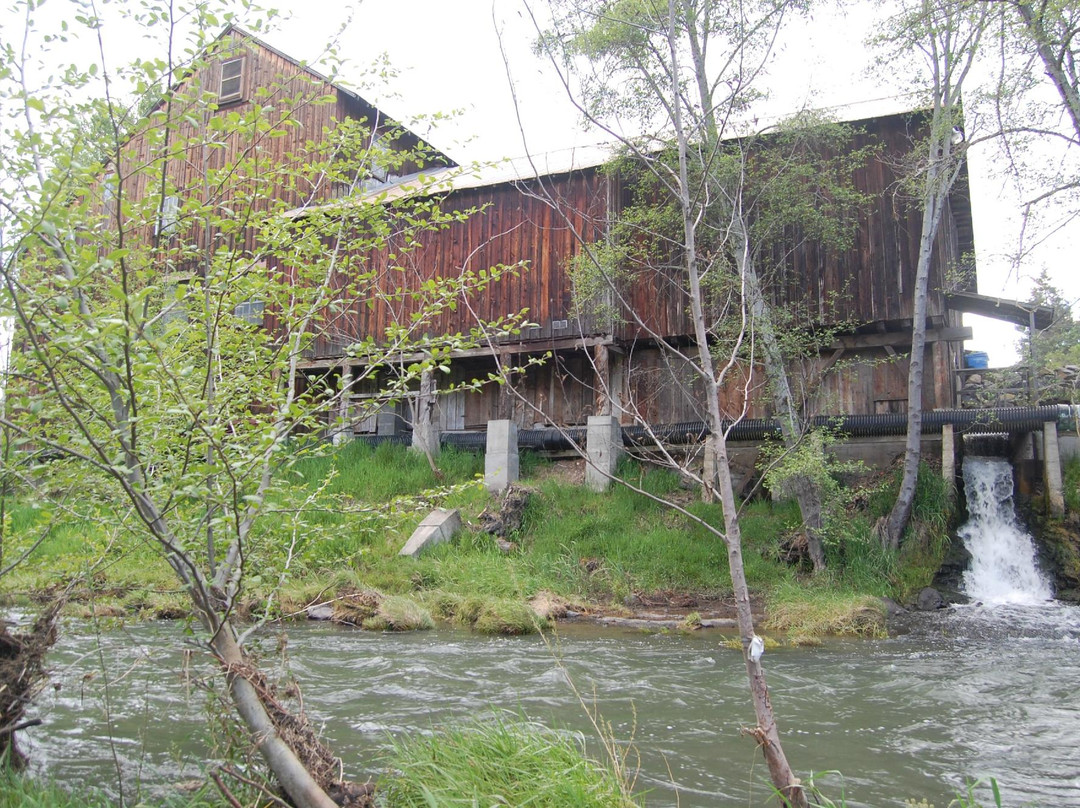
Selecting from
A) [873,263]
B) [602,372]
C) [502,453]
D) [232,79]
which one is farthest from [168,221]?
[232,79]

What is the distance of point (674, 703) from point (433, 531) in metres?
6.69

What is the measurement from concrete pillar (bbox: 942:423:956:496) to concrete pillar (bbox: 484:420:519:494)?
266 inches

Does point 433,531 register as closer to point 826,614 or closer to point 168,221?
point 826,614

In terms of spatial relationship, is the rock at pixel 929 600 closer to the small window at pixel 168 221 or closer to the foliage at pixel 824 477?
the foliage at pixel 824 477

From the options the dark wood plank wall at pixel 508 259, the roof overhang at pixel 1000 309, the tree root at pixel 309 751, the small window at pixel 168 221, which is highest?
the dark wood plank wall at pixel 508 259

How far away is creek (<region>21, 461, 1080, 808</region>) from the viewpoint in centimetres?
445

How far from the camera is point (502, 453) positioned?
47.6 feet

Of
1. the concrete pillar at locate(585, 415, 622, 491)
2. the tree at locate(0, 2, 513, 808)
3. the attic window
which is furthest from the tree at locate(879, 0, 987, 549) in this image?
the attic window

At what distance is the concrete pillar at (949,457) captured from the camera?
469 inches

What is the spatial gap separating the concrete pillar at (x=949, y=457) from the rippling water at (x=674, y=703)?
286cm

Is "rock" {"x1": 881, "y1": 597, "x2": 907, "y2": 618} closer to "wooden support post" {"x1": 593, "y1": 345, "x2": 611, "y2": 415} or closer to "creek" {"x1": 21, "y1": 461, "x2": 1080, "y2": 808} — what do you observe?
"creek" {"x1": 21, "y1": 461, "x2": 1080, "y2": 808}

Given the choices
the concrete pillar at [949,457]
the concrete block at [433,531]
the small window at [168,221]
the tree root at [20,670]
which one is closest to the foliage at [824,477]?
the concrete pillar at [949,457]

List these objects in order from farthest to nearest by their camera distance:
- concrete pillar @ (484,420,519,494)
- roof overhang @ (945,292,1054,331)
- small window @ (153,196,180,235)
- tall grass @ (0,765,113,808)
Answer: roof overhang @ (945,292,1054,331), concrete pillar @ (484,420,519,494), tall grass @ (0,765,113,808), small window @ (153,196,180,235)

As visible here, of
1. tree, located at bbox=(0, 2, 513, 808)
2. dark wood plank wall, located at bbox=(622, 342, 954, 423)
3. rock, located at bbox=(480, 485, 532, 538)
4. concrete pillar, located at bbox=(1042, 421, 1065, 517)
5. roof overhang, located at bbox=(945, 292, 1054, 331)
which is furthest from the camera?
roof overhang, located at bbox=(945, 292, 1054, 331)
